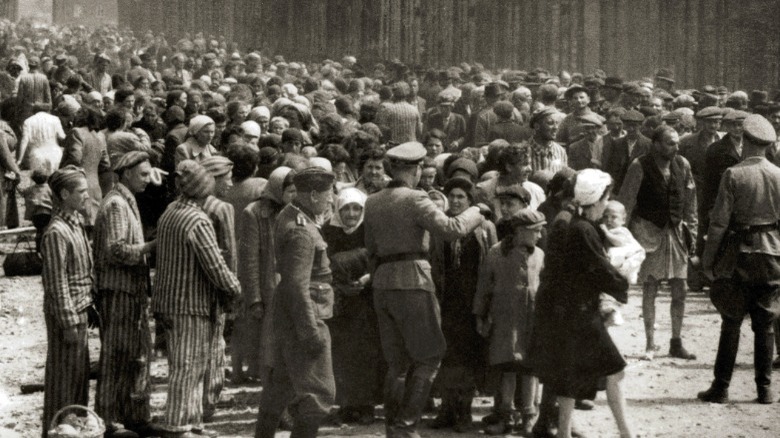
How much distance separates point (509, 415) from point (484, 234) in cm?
124

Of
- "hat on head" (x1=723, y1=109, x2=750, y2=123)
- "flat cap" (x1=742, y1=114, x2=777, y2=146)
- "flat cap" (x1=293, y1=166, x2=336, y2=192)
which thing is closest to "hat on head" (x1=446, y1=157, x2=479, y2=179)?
"flat cap" (x1=742, y1=114, x2=777, y2=146)

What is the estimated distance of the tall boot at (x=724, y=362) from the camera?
10.6 metres

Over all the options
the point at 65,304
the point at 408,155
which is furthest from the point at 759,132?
the point at 65,304

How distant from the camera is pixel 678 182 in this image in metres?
12.1

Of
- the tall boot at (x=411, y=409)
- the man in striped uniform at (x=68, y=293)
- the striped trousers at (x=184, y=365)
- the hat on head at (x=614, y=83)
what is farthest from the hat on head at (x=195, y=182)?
the hat on head at (x=614, y=83)

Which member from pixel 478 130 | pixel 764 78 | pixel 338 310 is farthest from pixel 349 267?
pixel 764 78

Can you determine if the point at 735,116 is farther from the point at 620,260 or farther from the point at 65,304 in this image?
the point at 65,304

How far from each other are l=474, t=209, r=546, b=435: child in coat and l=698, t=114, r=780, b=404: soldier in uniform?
1.63 m

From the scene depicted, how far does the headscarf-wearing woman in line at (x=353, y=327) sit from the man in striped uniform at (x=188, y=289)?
1.02 m

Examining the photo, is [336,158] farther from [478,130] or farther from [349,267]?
[478,130]

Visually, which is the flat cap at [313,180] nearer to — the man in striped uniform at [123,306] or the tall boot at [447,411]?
the man in striped uniform at [123,306]

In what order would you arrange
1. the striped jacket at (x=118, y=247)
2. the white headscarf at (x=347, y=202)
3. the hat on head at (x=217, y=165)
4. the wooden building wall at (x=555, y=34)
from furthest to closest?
the wooden building wall at (x=555, y=34) → the hat on head at (x=217, y=165) → the white headscarf at (x=347, y=202) → the striped jacket at (x=118, y=247)

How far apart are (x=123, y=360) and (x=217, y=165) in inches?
73.4

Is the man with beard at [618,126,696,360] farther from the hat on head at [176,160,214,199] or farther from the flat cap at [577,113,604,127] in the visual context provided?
the hat on head at [176,160,214,199]
